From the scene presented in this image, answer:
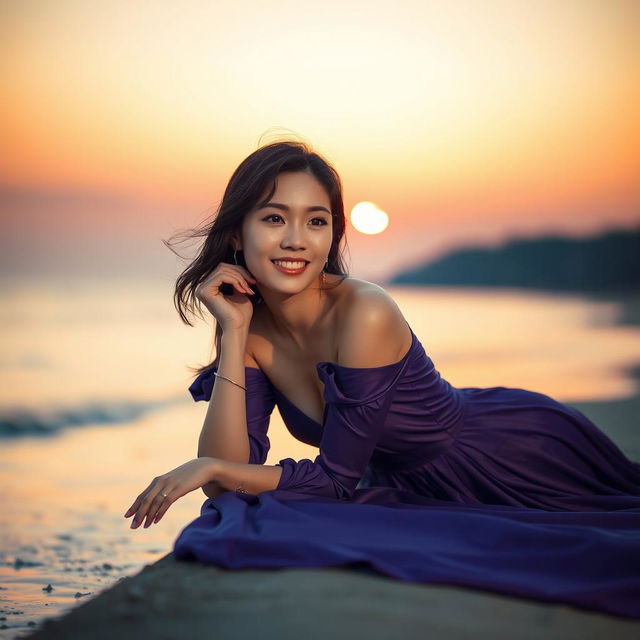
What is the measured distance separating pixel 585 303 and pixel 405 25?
11.9 metres

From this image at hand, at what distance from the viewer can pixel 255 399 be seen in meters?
3.46

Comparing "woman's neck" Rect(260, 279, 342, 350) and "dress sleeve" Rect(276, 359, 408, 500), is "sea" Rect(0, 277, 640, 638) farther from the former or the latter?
"woman's neck" Rect(260, 279, 342, 350)

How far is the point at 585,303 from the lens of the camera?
24531mm

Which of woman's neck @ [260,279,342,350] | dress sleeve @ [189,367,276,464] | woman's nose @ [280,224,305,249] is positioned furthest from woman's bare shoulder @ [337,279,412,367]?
dress sleeve @ [189,367,276,464]

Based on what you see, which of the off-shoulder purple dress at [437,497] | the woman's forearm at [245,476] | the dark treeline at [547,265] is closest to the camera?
the off-shoulder purple dress at [437,497]

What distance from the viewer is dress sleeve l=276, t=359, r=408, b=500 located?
9.48ft

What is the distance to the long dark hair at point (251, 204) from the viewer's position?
123 inches

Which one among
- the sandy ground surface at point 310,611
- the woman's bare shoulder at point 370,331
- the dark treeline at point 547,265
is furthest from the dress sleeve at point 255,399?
the dark treeline at point 547,265

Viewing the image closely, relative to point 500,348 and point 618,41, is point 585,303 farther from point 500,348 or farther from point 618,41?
point 500,348

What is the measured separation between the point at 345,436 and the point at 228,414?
0.51m

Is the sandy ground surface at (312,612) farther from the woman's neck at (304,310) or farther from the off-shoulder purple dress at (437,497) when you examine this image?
the woman's neck at (304,310)

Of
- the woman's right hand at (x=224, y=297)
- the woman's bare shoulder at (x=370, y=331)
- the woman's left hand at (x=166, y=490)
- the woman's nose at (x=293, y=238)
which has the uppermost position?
the woman's nose at (x=293, y=238)

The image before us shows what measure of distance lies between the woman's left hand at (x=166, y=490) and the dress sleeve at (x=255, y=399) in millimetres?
552

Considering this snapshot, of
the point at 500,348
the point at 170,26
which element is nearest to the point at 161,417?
the point at 500,348
